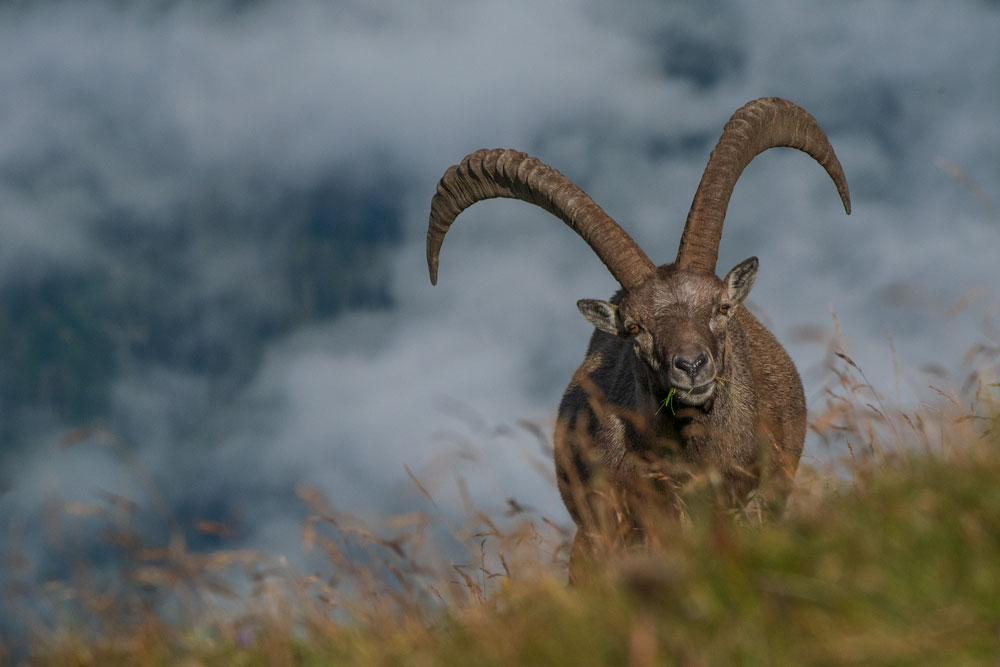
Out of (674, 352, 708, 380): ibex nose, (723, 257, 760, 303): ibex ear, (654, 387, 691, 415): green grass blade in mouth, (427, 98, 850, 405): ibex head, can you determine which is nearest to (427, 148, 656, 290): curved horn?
(427, 98, 850, 405): ibex head

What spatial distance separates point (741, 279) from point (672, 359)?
67.6 inches

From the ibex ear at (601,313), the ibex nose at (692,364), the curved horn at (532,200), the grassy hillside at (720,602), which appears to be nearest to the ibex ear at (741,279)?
the curved horn at (532,200)

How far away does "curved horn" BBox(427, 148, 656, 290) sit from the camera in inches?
327

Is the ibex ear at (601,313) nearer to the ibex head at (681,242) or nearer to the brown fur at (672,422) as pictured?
the ibex head at (681,242)

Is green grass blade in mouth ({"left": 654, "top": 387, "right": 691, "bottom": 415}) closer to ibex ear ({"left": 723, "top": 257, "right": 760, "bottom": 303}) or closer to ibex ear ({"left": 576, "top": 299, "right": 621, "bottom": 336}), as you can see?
ibex ear ({"left": 576, "top": 299, "right": 621, "bottom": 336})

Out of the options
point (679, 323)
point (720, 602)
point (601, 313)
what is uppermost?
point (601, 313)

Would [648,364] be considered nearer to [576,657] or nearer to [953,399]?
[953,399]

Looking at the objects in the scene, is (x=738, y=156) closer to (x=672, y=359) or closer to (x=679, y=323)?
(x=679, y=323)

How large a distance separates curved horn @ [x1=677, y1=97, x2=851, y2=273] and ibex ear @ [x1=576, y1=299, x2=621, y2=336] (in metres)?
0.79

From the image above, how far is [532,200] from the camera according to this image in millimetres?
9391

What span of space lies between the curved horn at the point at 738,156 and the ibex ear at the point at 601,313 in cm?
79

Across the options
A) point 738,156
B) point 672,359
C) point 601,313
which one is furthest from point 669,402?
point 738,156

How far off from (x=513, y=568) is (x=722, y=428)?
380 centimetres

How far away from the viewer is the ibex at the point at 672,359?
7195 millimetres
